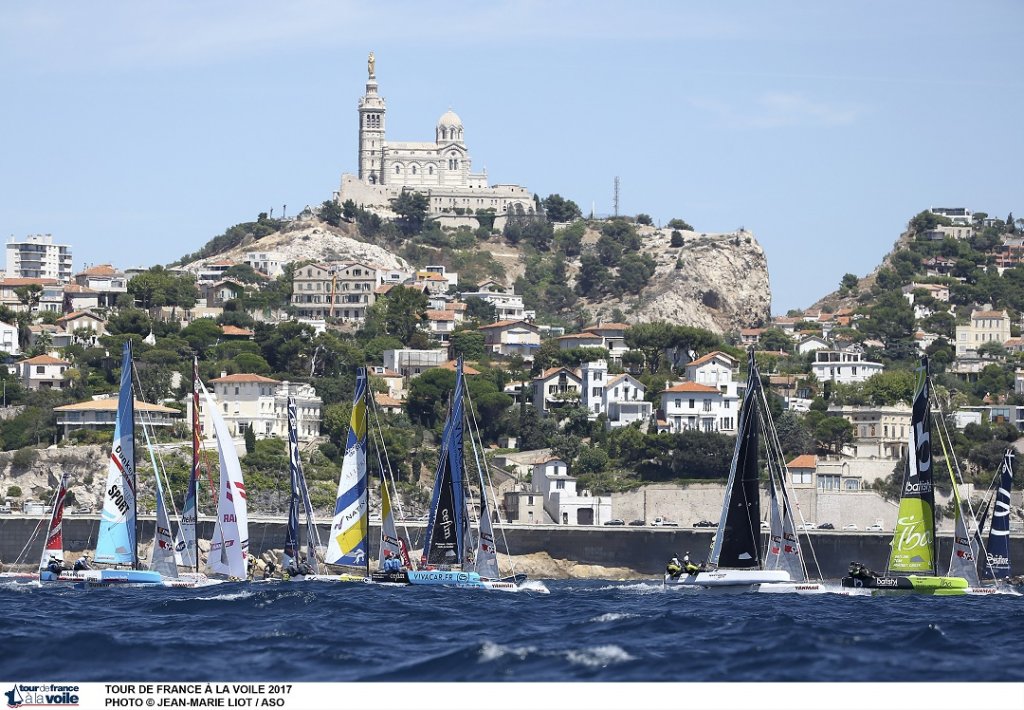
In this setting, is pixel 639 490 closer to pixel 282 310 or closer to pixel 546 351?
pixel 546 351

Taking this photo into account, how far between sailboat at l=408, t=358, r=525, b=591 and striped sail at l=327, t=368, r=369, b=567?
226cm

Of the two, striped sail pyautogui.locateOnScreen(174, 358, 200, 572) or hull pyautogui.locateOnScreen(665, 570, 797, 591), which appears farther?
striped sail pyautogui.locateOnScreen(174, 358, 200, 572)

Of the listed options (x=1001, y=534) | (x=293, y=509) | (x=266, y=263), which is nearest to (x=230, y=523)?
(x=293, y=509)

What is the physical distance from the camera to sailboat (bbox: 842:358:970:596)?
57144 mm

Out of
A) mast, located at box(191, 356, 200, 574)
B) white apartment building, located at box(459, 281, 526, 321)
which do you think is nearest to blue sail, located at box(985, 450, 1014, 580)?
mast, located at box(191, 356, 200, 574)

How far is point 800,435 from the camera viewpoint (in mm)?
113500

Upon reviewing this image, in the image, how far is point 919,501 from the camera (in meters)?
57.5

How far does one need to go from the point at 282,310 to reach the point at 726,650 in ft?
390

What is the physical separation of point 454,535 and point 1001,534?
20445 millimetres

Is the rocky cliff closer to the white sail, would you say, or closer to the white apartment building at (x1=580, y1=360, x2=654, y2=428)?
the white apartment building at (x1=580, y1=360, x2=654, y2=428)

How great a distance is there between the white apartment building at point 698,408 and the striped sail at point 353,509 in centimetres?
5587

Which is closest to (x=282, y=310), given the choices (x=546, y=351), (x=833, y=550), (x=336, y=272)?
(x=336, y=272)

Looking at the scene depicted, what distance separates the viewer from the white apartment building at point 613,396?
4742 inches

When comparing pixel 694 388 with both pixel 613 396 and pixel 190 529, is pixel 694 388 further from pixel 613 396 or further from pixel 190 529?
pixel 190 529
